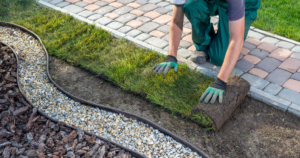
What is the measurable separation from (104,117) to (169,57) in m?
1.26

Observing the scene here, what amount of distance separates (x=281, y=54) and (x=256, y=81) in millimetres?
879

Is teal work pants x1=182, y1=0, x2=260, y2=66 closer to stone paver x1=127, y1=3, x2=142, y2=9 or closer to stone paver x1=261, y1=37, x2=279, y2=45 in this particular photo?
stone paver x1=261, y1=37, x2=279, y2=45

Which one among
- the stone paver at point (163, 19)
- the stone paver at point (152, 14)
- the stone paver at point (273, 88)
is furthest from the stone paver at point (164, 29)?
the stone paver at point (273, 88)

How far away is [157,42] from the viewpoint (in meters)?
4.57

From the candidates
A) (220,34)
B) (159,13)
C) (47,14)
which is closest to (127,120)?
(220,34)

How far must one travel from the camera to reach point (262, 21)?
5016 mm

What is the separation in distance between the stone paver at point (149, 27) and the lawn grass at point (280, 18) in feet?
6.01

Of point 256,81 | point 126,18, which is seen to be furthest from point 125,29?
point 256,81

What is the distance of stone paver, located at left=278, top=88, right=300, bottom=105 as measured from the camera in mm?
3455

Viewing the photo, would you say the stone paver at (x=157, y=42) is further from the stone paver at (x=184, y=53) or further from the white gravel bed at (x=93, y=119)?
the white gravel bed at (x=93, y=119)

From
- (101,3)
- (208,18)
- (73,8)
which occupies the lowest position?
(73,8)

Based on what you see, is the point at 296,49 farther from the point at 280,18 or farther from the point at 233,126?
the point at 233,126

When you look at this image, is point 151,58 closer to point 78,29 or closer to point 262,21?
point 78,29

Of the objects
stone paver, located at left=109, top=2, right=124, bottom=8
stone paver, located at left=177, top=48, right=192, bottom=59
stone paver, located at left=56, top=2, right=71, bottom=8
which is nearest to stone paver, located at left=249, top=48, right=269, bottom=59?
stone paver, located at left=177, top=48, right=192, bottom=59
